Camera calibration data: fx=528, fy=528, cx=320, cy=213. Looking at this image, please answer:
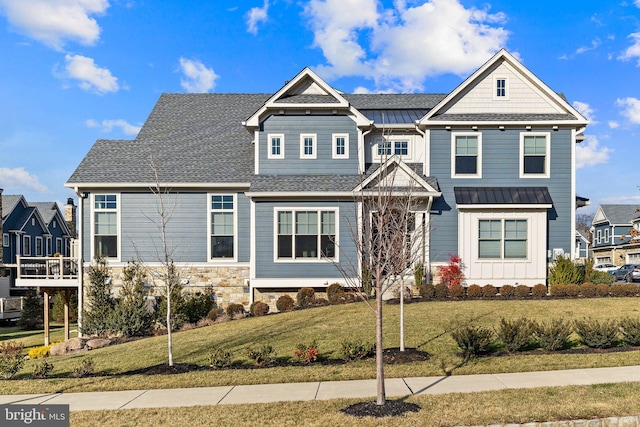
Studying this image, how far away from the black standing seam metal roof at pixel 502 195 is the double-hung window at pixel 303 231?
16.0 feet

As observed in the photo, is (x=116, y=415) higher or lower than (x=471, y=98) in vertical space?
lower

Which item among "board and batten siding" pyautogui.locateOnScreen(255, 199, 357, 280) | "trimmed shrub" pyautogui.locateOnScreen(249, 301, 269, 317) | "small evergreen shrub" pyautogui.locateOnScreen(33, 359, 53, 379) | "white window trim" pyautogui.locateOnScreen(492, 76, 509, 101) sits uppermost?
"white window trim" pyautogui.locateOnScreen(492, 76, 509, 101)

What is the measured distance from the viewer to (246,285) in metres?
20.0

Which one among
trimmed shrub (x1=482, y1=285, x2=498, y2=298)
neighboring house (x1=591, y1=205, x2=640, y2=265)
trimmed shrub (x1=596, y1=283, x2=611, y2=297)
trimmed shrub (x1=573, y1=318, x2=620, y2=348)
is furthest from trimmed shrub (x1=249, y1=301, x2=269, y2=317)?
neighboring house (x1=591, y1=205, x2=640, y2=265)

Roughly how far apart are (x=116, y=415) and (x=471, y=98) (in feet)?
55.5

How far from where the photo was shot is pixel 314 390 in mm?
9312

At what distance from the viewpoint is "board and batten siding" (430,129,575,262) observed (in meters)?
19.8

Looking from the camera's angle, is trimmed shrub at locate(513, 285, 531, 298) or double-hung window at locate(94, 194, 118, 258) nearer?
trimmed shrub at locate(513, 285, 531, 298)

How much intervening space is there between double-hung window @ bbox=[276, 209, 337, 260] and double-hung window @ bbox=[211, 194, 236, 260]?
207 centimetres

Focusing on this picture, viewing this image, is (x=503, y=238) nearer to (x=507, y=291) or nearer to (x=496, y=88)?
(x=507, y=291)

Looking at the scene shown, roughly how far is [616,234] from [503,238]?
147 ft

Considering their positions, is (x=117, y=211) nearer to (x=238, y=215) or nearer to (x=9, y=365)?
(x=238, y=215)

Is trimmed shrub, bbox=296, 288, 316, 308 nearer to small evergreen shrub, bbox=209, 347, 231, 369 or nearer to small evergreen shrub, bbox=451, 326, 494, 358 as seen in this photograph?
small evergreen shrub, bbox=209, 347, 231, 369

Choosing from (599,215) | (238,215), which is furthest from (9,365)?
(599,215)
